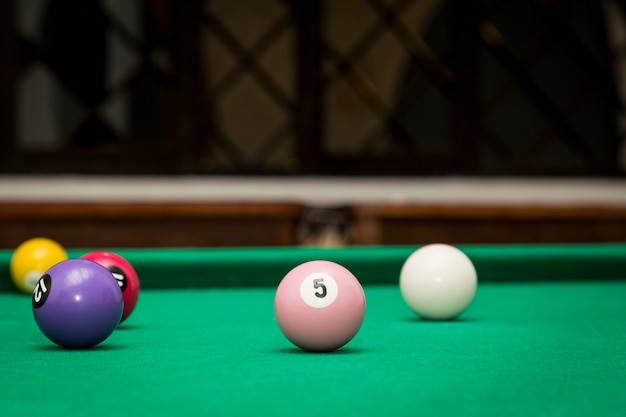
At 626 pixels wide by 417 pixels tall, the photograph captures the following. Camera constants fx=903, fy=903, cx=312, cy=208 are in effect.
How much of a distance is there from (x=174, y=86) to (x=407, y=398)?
479 cm

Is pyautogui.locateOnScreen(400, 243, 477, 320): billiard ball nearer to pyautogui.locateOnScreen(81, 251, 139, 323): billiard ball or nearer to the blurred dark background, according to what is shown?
pyautogui.locateOnScreen(81, 251, 139, 323): billiard ball

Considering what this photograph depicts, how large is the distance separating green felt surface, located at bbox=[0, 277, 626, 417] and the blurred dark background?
3574 mm

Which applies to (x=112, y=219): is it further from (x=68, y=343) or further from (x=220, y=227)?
(x=68, y=343)

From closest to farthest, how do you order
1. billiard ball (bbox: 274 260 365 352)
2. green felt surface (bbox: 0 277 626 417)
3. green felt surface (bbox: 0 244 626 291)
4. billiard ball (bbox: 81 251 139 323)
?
1. green felt surface (bbox: 0 277 626 417)
2. billiard ball (bbox: 274 260 365 352)
3. billiard ball (bbox: 81 251 139 323)
4. green felt surface (bbox: 0 244 626 291)

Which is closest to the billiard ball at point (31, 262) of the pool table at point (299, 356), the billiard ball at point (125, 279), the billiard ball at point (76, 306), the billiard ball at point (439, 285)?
the pool table at point (299, 356)

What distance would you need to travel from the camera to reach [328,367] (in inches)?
52.3

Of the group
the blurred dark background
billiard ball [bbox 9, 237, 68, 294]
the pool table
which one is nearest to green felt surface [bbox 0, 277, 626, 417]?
the pool table

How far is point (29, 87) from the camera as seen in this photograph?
5.77 metres

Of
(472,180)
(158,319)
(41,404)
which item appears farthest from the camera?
(472,180)

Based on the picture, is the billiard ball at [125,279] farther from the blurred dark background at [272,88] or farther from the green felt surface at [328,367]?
the blurred dark background at [272,88]

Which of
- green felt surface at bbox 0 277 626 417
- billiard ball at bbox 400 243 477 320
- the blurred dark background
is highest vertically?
the blurred dark background

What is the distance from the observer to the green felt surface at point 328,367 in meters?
1.03

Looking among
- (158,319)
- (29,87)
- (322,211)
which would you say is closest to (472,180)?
(322,211)

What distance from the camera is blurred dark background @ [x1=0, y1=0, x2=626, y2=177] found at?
5648mm
